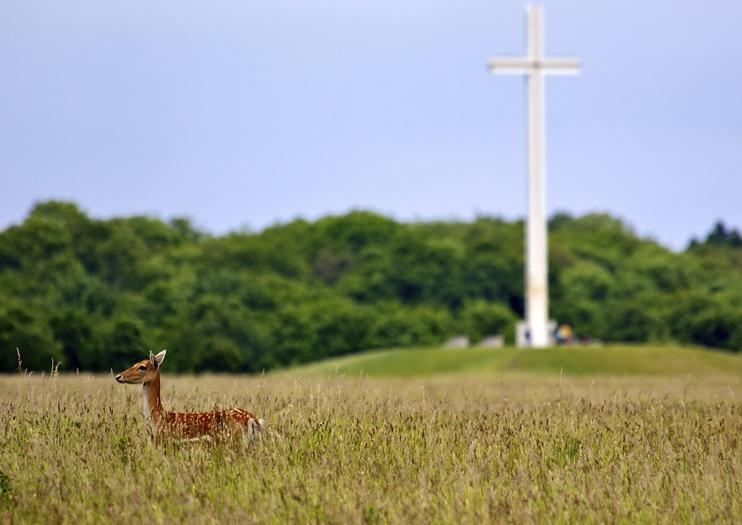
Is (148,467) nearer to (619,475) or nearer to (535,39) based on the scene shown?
(619,475)

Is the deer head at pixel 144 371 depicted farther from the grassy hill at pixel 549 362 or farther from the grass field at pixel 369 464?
the grassy hill at pixel 549 362

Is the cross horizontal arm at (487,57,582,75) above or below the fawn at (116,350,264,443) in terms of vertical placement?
above

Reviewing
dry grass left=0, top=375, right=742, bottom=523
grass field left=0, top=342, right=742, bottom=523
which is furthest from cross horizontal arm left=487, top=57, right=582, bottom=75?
dry grass left=0, top=375, right=742, bottom=523

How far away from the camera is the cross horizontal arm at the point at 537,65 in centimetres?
5697

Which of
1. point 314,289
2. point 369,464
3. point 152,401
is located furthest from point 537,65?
point 314,289

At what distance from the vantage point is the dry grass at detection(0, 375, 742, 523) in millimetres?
9109

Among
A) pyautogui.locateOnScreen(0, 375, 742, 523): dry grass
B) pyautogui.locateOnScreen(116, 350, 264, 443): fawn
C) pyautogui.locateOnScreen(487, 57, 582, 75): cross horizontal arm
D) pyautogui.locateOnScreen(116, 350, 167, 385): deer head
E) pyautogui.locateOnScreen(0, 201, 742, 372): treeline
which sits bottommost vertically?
pyautogui.locateOnScreen(0, 375, 742, 523): dry grass

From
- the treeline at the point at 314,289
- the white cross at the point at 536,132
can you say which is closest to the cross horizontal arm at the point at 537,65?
the white cross at the point at 536,132

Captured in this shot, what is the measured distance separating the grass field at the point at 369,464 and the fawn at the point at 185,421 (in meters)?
0.15

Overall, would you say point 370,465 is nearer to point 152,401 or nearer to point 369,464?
point 369,464

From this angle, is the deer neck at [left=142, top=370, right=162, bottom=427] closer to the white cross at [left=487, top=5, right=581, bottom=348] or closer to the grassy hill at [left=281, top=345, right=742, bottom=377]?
the grassy hill at [left=281, top=345, right=742, bottom=377]

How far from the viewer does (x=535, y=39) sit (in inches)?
2258

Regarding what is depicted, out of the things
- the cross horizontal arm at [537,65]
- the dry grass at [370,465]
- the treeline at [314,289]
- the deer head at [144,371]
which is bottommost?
the dry grass at [370,465]

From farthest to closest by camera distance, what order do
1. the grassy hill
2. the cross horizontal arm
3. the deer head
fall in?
the cross horizontal arm < the grassy hill < the deer head
